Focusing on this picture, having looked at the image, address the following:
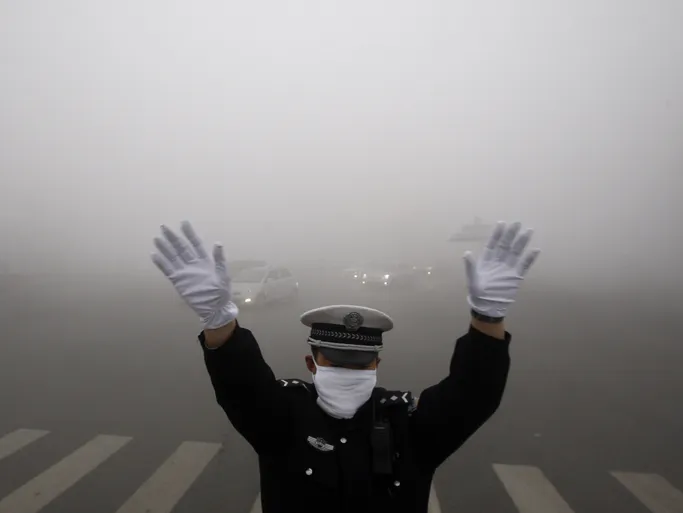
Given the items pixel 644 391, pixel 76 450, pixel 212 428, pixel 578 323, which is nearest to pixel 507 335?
pixel 212 428

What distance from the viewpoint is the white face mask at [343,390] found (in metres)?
1.48

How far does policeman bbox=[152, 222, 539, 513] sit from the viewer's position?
54.8 inches

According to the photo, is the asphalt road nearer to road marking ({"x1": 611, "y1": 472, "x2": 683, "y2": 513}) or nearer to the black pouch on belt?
road marking ({"x1": 611, "y1": 472, "x2": 683, "y2": 513})

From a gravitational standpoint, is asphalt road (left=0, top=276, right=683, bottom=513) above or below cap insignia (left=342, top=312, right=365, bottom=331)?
below

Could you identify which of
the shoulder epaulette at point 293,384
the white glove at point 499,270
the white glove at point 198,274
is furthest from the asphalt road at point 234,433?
the white glove at point 499,270

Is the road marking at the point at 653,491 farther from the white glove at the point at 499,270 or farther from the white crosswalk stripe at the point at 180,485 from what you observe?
the white glove at the point at 499,270

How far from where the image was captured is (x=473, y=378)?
1.44m

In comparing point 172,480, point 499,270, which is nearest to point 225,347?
point 499,270

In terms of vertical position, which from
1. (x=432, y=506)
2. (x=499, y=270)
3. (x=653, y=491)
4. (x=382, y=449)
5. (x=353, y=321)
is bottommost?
(x=653, y=491)

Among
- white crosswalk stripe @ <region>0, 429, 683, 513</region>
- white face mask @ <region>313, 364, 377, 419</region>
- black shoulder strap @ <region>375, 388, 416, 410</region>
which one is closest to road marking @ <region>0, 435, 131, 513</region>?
white crosswalk stripe @ <region>0, 429, 683, 513</region>

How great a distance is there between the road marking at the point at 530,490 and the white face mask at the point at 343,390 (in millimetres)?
2684

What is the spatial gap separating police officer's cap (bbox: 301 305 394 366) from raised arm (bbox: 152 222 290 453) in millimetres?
220

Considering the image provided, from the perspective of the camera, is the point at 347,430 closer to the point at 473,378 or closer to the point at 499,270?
the point at 473,378

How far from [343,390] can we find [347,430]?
125 millimetres
